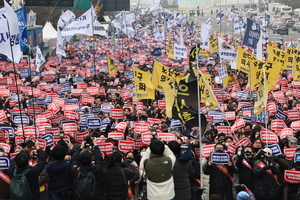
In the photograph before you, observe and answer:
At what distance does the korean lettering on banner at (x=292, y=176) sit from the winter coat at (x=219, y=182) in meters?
0.69

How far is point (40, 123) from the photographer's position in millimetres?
11594

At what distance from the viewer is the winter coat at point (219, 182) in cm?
696

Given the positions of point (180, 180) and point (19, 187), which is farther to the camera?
point (180, 180)

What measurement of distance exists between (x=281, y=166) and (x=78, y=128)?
5603 mm

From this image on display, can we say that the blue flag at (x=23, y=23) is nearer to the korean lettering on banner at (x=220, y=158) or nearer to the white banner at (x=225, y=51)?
the white banner at (x=225, y=51)

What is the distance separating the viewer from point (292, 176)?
22.2 feet

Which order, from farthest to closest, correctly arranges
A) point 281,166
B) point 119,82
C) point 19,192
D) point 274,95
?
point 119,82
point 274,95
point 281,166
point 19,192

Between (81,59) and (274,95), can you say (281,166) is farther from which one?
(81,59)

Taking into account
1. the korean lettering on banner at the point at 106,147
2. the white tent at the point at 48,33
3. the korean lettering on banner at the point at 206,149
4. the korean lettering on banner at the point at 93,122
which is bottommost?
the korean lettering on banner at the point at 93,122

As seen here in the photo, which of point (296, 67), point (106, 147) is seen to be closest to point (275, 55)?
point (296, 67)

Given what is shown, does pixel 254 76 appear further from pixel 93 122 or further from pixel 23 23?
pixel 23 23

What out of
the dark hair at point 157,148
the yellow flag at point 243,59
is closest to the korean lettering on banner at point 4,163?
the dark hair at point 157,148

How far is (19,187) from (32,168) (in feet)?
0.89

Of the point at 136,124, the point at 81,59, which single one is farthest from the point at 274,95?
the point at 81,59
